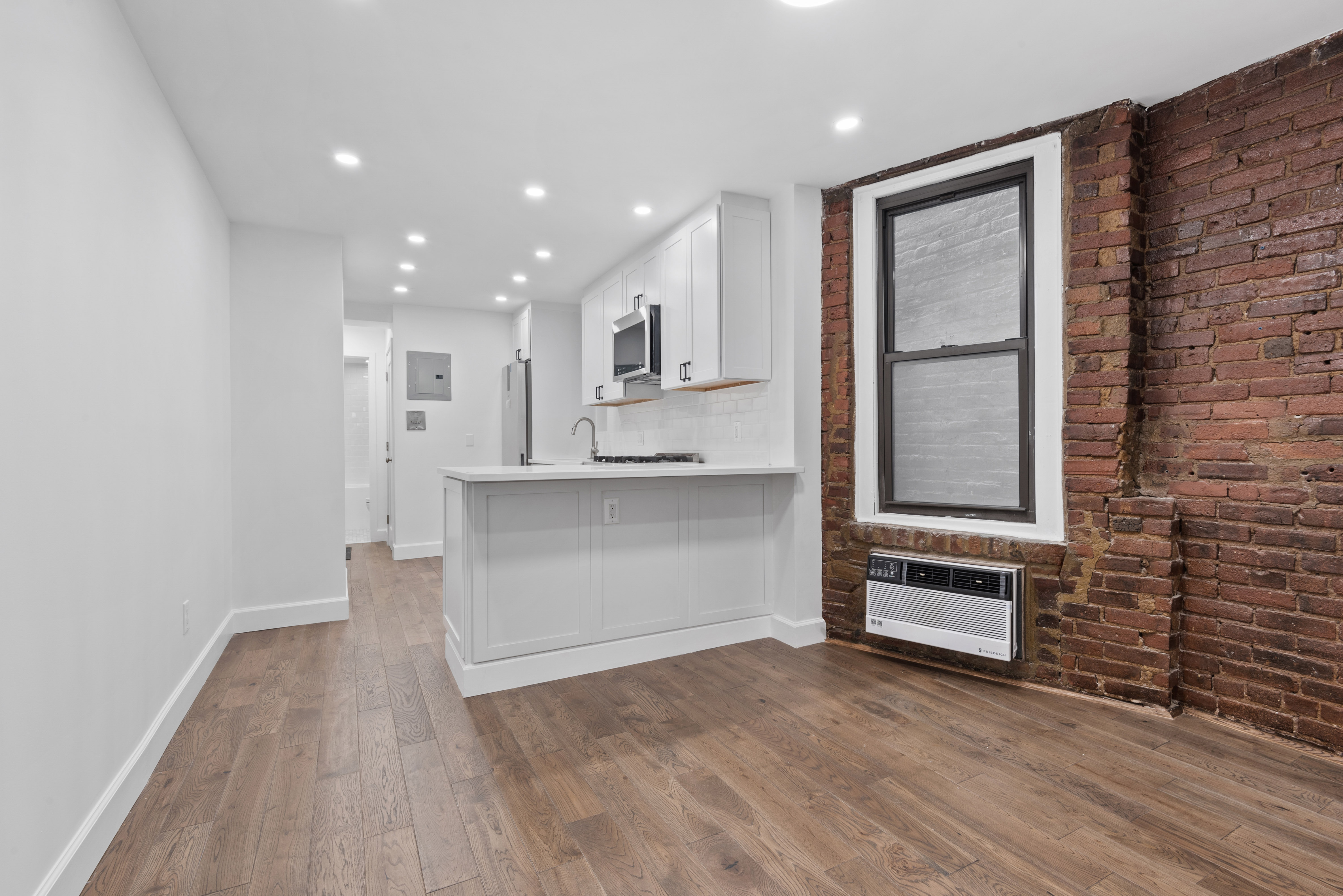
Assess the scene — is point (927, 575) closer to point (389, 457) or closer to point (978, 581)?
point (978, 581)

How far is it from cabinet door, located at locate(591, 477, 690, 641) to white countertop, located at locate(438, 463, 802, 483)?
0.08 m

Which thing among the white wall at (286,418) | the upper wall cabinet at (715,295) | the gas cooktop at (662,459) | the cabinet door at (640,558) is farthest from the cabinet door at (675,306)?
the white wall at (286,418)

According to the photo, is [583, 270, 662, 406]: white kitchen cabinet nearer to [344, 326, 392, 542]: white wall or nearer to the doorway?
[344, 326, 392, 542]: white wall

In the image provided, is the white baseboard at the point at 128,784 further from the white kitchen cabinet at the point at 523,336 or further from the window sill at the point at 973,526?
the white kitchen cabinet at the point at 523,336

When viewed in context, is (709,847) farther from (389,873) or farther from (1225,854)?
(1225,854)

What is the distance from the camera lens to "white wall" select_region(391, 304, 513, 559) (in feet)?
19.4

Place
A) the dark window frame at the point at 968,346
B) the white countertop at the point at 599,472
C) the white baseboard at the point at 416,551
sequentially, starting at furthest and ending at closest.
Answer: the white baseboard at the point at 416,551 < the dark window frame at the point at 968,346 < the white countertop at the point at 599,472

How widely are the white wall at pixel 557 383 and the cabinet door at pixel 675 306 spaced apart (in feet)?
6.46

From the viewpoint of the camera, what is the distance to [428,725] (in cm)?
239

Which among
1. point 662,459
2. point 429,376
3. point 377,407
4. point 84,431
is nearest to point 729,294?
point 662,459

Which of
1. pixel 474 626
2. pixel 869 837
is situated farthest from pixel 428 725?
pixel 869 837

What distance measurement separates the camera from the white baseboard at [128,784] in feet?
4.78

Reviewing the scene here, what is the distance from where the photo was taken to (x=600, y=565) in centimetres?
298

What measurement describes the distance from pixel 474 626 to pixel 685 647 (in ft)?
3.55
